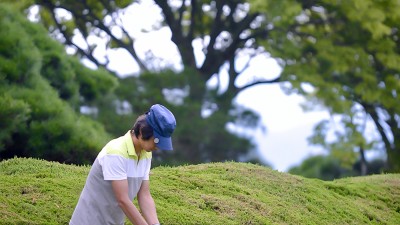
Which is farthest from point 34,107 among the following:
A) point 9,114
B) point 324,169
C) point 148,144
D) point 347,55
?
point 324,169

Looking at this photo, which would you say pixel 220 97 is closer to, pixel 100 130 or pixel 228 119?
pixel 228 119

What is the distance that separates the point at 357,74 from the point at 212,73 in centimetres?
384

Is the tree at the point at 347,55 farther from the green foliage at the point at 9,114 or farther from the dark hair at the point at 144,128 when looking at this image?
the dark hair at the point at 144,128

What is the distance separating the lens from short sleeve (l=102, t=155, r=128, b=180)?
4.31 metres

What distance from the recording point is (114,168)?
432cm

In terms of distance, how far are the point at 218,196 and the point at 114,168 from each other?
8.20 ft

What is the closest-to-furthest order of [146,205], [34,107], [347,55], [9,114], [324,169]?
[146,205] < [9,114] < [34,107] < [347,55] < [324,169]

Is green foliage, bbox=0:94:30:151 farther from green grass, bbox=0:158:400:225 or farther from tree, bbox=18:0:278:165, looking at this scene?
tree, bbox=18:0:278:165

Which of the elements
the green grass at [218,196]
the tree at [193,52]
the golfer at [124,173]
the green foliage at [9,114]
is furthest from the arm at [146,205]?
the tree at [193,52]

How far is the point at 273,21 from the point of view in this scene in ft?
64.7

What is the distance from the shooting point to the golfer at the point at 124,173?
14.2ft

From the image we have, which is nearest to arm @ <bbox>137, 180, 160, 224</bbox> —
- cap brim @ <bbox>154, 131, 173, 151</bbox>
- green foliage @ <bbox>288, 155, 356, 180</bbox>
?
cap brim @ <bbox>154, 131, 173, 151</bbox>

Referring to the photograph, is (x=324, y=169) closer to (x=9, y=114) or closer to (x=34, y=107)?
(x=34, y=107)

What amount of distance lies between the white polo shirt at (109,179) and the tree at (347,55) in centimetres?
1503
